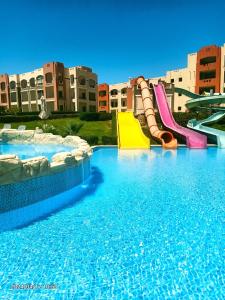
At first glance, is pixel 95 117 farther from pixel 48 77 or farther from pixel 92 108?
pixel 92 108

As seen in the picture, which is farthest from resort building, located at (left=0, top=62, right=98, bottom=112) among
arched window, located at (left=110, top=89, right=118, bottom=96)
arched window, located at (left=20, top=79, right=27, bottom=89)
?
arched window, located at (left=110, top=89, right=118, bottom=96)

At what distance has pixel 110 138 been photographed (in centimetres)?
2127

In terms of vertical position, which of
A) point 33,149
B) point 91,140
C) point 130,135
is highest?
point 130,135

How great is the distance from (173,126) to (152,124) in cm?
219

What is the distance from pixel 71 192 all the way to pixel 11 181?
2796mm

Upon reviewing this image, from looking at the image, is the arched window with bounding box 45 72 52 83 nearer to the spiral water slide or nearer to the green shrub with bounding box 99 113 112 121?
the green shrub with bounding box 99 113 112 121

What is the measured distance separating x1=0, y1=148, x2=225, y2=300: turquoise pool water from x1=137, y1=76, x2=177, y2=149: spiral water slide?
11767 millimetres

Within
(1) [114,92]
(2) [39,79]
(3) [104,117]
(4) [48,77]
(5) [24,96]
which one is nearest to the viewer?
(3) [104,117]

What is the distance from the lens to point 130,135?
869 inches

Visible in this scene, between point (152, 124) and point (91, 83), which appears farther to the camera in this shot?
point (91, 83)

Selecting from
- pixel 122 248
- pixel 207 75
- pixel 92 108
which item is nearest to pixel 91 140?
pixel 122 248

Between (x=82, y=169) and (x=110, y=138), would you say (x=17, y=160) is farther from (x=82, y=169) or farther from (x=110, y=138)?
(x=110, y=138)

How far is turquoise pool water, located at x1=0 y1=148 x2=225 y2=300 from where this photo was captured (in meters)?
3.85

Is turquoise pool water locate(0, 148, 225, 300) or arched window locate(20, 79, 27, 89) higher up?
arched window locate(20, 79, 27, 89)
